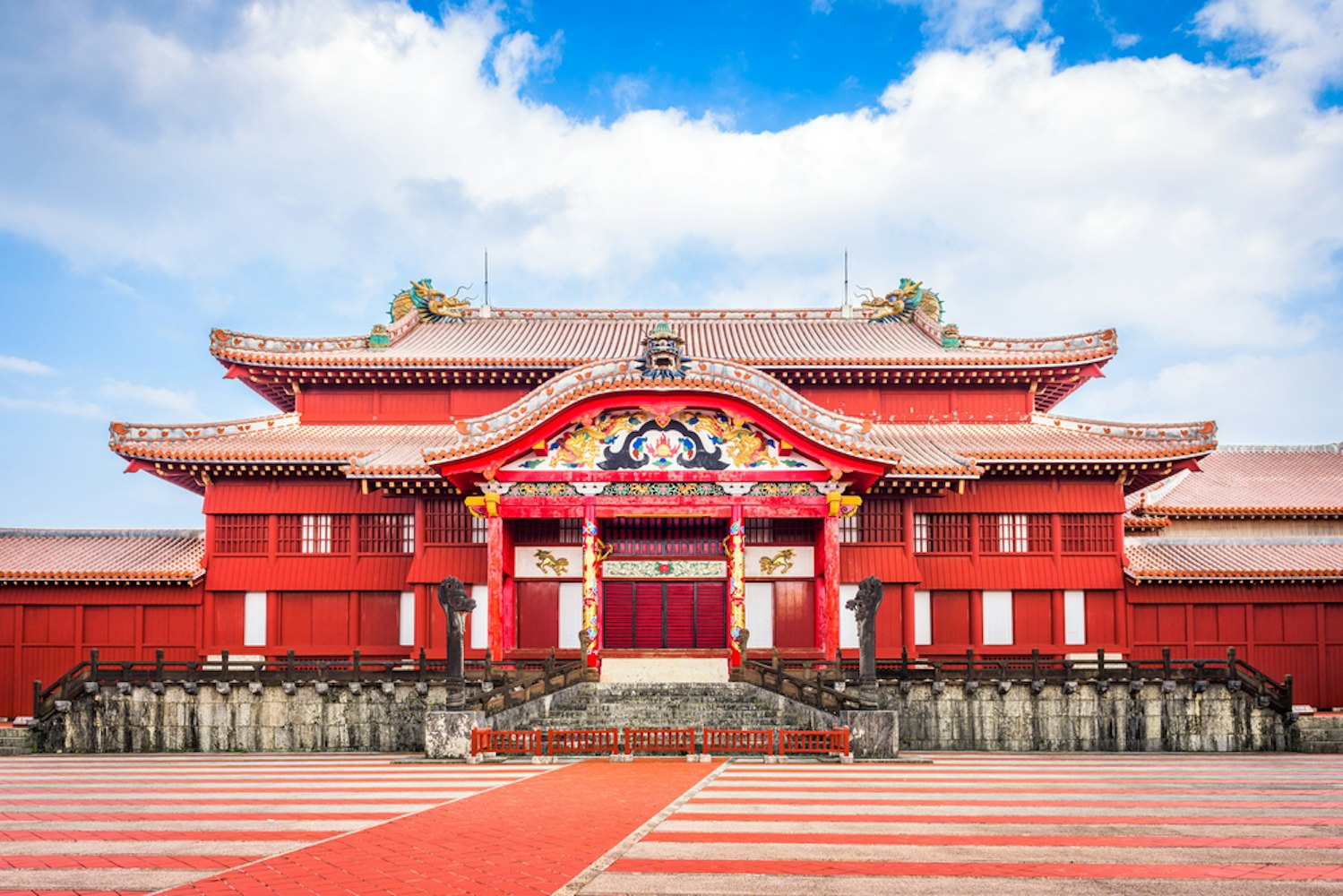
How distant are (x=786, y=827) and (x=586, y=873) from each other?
2981 mm

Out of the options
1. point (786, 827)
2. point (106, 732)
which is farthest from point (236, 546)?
point (786, 827)

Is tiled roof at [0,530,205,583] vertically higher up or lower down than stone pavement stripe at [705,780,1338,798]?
higher up

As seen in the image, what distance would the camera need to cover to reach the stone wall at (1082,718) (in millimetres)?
24703

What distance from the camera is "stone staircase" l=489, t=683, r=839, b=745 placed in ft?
73.7

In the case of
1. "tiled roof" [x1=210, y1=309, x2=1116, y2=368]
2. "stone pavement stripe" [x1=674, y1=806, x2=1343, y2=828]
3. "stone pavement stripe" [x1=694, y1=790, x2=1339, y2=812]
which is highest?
"tiled roof" [x1=210, y1=309, x2=1116, y2=368]

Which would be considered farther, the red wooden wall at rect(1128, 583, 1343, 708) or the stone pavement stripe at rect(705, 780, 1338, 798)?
the red wooden wall at rect(1128, 583, 1343, 708)

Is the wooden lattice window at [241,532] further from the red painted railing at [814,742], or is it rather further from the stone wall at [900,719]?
the red painted railing at [814,742]

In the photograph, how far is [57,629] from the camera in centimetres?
2842

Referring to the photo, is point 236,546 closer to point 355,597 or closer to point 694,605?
point 355,597

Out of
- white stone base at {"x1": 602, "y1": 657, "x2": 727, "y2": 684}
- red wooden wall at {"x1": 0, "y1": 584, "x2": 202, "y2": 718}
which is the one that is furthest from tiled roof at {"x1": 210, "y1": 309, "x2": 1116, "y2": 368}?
white stone base at {"x1": 602, "y1": 657, "x2": 727, "y2": 684}

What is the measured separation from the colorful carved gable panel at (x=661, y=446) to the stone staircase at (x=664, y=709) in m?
5.19

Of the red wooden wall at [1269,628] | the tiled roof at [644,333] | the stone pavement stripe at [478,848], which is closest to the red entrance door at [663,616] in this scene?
the tiled roof at [644,333]

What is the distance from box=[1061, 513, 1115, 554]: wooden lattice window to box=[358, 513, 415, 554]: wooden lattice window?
17.0 m

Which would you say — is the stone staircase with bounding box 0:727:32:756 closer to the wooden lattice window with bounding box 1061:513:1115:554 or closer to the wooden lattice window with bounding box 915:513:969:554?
the wooden lattice window with bounding box 915:513:969:554
